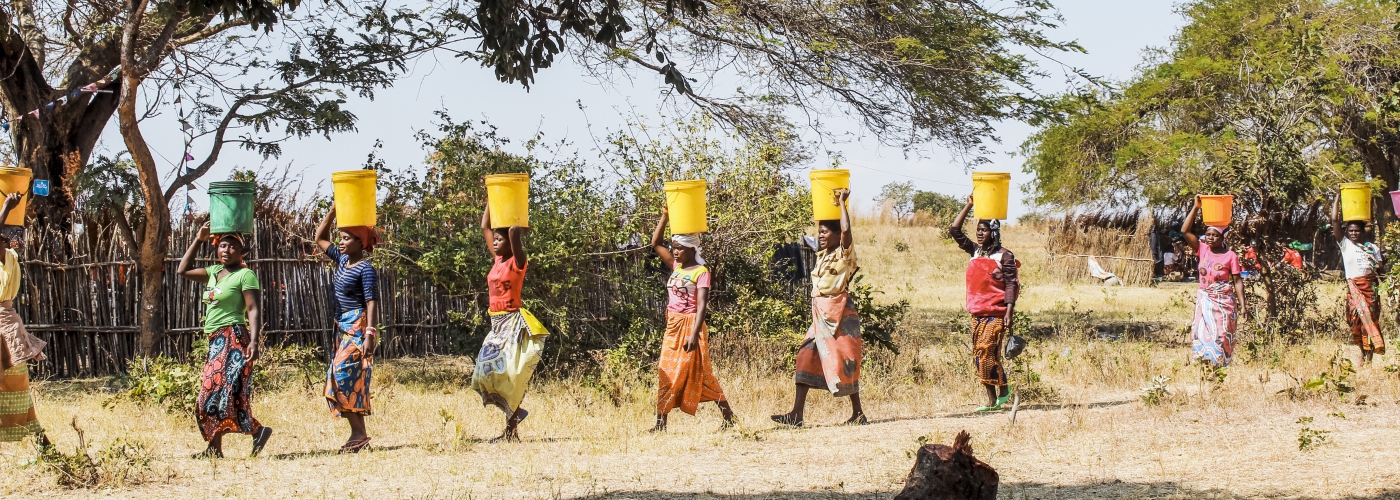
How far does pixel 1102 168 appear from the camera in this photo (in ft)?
74.8

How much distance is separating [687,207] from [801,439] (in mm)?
1557

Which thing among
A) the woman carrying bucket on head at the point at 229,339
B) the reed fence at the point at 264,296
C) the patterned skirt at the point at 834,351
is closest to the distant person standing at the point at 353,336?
the woman carrying bucket on head at the point at 229,339

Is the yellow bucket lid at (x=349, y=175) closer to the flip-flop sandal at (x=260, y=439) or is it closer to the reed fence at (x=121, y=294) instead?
the flip-flop sandal at (x=260, y=439)

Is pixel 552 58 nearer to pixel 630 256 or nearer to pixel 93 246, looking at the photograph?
pixel 630 256

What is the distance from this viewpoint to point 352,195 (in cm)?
643

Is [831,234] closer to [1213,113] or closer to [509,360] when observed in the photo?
[509,360]

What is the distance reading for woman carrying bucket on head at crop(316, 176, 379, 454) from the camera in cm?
635

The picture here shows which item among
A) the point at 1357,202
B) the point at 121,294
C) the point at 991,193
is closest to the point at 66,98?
the point at 121,294

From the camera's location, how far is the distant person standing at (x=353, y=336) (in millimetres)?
6352

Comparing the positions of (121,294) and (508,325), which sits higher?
(121,294)

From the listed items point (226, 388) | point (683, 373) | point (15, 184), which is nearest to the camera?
point (226, 388)

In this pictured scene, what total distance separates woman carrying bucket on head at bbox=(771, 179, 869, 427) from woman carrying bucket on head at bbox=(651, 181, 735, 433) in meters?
0.58

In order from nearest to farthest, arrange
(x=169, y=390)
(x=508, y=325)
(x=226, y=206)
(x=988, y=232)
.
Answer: (x=226, y=206), (x=508, y=325), (x=169, y=390), (x=988, y=232)

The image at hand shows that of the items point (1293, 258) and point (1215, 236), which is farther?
point (1293, 258)
